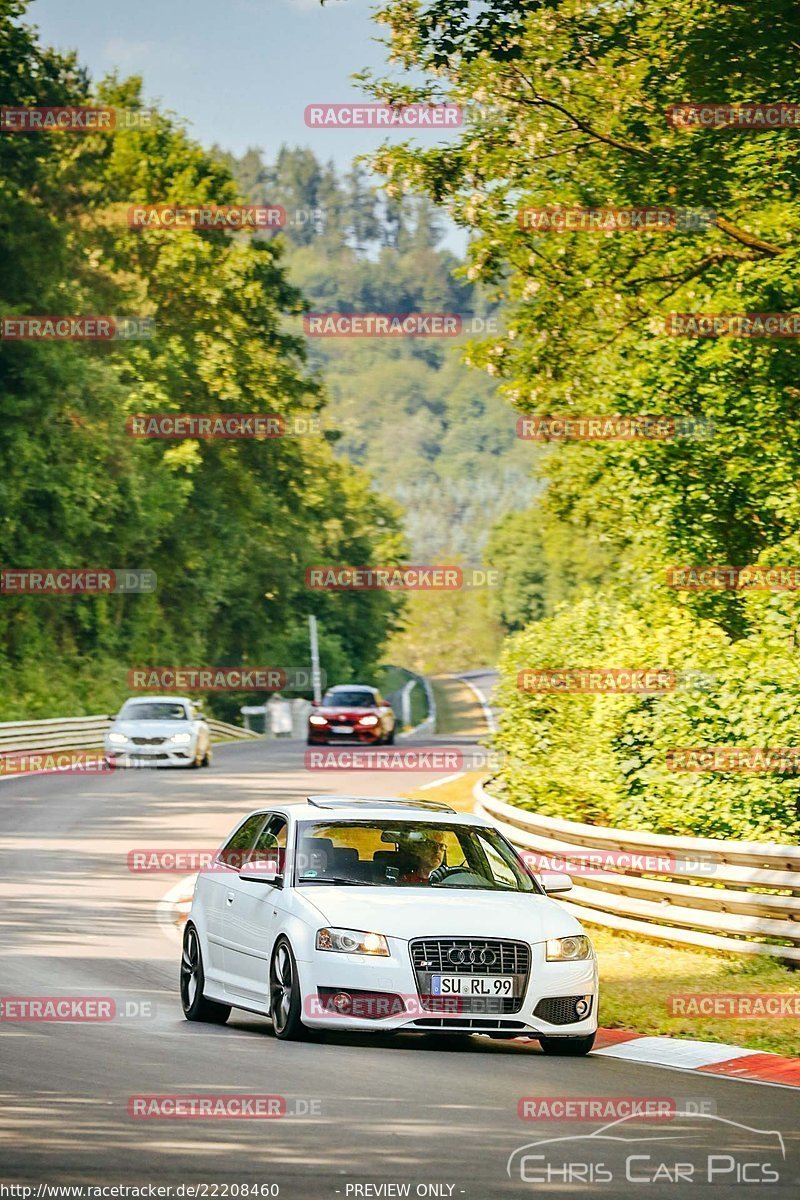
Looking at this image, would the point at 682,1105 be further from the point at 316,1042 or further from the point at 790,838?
the point at 790,838

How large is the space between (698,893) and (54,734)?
3070 cm

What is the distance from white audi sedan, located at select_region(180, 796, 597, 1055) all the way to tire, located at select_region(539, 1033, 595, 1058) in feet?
0.03

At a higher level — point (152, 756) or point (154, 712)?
point (154, 712)

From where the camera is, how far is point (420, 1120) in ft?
27.5

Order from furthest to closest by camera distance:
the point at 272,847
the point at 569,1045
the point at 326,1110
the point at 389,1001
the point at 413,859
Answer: the point at 272,847
the point at 413,859
the point at 569,1045
the point at 389,1001
the point at 326,1110

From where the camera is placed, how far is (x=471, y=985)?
35.1 feet

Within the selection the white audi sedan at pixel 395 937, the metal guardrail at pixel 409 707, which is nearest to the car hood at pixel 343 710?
the metal guardrail at pixel 409 707

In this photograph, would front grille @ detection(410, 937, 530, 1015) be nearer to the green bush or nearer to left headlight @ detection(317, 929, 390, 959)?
left headlight @ detection(317, 929, 390, 959)

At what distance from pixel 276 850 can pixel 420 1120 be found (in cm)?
381

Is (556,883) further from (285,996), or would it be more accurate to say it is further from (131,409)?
(131,409)

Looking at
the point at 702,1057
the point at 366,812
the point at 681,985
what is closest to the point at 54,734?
the point at 681,985

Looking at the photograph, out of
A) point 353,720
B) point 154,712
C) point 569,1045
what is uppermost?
point 569,1045

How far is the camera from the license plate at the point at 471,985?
10648mm

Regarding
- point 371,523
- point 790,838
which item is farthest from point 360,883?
point 371,523
